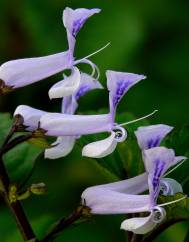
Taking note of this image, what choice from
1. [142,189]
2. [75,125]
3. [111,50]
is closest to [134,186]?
[142,189]

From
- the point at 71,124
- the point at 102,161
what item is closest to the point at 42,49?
the point at 102,161

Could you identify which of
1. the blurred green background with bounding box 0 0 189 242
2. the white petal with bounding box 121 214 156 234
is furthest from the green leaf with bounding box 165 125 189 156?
the blurred green background with bounding box 0 0 189 242

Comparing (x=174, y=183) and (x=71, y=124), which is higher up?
(x=71, y=124)

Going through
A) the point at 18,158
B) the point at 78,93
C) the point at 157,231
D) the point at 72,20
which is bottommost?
the point at 157,231

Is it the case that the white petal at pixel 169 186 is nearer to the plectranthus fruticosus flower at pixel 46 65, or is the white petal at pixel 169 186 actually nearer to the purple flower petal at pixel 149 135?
the purple flower petal at pixel 149 135

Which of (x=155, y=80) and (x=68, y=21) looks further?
(x=155, y=80)

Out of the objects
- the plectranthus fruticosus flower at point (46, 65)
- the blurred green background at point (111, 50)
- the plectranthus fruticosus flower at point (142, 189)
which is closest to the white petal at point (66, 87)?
the plectranthus fruticosus flower at point (46, 65)

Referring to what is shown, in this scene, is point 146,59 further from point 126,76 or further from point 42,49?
point 126,76

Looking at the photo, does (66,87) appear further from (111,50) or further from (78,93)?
(111,50)
